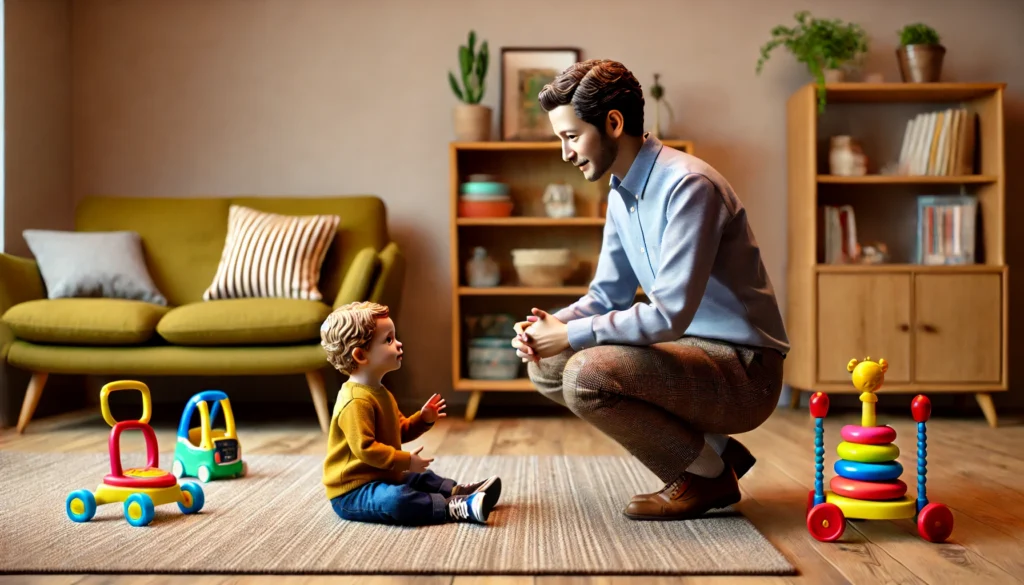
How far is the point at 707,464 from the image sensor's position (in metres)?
1.99

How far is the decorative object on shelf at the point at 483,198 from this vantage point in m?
3.91

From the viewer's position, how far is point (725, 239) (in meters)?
1.96

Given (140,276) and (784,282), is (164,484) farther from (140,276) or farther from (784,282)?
(784,282)

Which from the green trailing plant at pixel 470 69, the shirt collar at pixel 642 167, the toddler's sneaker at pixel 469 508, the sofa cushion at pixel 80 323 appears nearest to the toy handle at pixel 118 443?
the toddler's sneaker at pixel 469 508

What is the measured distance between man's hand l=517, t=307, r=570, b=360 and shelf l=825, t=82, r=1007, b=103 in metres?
2.43

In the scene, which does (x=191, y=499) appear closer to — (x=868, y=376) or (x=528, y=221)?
(x=868, y=376)

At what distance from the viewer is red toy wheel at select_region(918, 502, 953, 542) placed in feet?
5.96

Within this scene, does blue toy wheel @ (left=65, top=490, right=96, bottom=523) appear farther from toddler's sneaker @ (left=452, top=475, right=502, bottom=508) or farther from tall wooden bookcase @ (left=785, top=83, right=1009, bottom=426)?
tall wooden bookcase @ (left=785, top=83, right=1009, bottom=426)

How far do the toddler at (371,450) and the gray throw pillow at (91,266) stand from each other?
6.46 feet

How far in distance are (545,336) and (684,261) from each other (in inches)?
12.0

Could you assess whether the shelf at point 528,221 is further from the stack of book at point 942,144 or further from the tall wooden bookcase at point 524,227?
the stack of book at point 942,144

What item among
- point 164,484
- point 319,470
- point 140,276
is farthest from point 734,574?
point 140,276

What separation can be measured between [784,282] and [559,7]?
157 centimetres

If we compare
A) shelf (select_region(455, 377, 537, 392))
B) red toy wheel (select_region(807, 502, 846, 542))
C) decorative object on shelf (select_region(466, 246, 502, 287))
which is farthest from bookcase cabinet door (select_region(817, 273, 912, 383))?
red toy wheel (select_region(807, 502, 846, 542))
